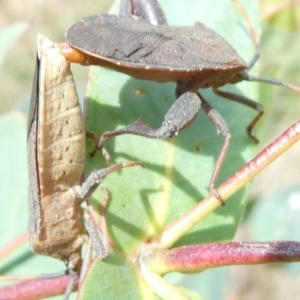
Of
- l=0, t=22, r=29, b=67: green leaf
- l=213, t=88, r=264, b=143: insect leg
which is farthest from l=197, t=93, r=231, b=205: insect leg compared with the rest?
l=0, t=22, r=29, b=67: green leaf

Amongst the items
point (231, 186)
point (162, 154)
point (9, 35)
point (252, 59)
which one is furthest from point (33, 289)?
point (9, 35)

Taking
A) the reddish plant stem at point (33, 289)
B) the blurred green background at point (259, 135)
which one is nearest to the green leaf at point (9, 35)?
the blurred green background at point (259, 135)

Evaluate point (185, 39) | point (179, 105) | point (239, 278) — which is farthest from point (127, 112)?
point (239, 278)

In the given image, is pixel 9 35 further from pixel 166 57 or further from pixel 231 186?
pixel 231 186

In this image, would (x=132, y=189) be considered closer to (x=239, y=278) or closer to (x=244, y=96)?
(x=244, y=96)

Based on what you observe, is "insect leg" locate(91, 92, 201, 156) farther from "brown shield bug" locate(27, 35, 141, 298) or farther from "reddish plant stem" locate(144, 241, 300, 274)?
Answer: "reddish plant stem" locate(144, 241, 300, 274)

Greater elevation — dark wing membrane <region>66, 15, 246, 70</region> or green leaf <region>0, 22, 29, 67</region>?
dark wing membrane <region>66, 15, 246, 70</region>
